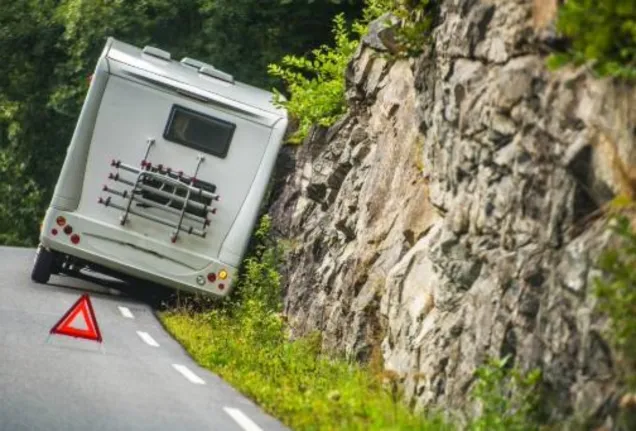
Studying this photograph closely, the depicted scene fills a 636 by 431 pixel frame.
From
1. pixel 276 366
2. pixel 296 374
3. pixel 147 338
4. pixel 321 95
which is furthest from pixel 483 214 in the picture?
pixel 321 95

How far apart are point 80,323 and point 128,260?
5.37m

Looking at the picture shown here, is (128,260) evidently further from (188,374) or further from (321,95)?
(188,374)

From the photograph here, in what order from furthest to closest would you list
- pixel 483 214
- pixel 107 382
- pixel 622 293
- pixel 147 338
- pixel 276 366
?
pixel 147 338 → pixel 276 366 → pixel 107 382 → pixel 483 214 → pixel 622 293

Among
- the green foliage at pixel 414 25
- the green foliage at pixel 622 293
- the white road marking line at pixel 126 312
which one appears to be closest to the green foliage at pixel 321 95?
the white road marking line at pixel 126 312

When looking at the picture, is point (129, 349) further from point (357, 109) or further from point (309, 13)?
point (309, 13)

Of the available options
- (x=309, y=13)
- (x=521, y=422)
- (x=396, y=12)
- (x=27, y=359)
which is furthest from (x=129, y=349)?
(x=309, y=13)

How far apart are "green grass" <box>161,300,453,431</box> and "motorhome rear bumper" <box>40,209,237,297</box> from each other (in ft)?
1.45

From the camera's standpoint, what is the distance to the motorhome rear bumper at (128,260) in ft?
71.1

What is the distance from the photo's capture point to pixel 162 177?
2172 cm

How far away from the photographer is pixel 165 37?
33219 millimetres

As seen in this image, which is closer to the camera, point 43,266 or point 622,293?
point 622,293

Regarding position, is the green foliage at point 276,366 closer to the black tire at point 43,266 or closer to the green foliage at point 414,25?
the black tire at point 43,266

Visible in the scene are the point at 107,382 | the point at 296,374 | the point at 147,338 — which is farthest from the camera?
the point at 147,338

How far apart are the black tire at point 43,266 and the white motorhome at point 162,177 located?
1.26 metres
